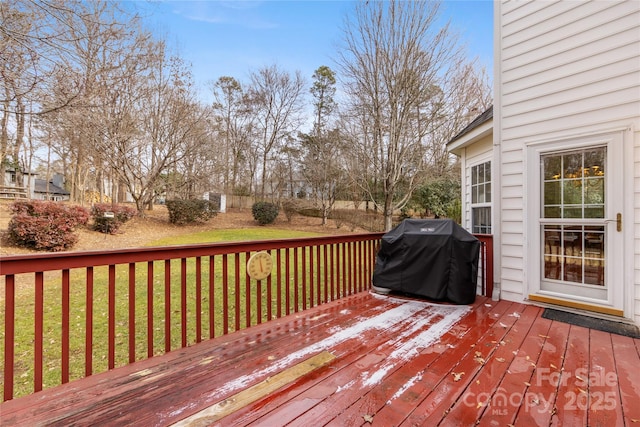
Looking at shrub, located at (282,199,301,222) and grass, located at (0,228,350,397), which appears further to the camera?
shrub, located at (282,199,301,222)

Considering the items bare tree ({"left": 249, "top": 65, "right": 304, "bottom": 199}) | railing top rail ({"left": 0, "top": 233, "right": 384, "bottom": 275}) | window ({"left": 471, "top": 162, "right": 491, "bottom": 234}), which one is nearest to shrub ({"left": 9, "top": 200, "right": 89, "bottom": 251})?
railing top rail ({"left": 0, "top": 233, "right": 384, "bottom": 275})

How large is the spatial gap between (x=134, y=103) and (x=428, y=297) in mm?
10950

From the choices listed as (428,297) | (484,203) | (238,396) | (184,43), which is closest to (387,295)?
(428,297)

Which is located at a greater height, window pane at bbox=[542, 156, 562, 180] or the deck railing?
window pane at bbox=[542, 156, 562, 180]

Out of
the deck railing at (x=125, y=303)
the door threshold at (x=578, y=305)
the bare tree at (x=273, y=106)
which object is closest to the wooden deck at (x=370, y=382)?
the deck railing at (x=125, y=303)

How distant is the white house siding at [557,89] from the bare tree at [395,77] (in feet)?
14.7

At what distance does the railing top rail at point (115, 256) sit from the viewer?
1473mm

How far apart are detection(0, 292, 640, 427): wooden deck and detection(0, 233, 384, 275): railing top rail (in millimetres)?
695

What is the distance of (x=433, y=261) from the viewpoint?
122 inches

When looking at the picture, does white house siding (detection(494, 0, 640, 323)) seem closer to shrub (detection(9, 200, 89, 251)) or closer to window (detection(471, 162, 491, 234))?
window (detection(471, 162, 491, 234))

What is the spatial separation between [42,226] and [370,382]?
26.2 ft

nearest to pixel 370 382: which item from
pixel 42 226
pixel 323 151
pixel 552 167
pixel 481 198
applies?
pixel 552 167

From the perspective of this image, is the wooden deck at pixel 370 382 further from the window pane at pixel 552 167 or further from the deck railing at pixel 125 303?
the window pane at pixel 552 167

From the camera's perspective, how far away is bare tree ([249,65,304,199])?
15.7 m
